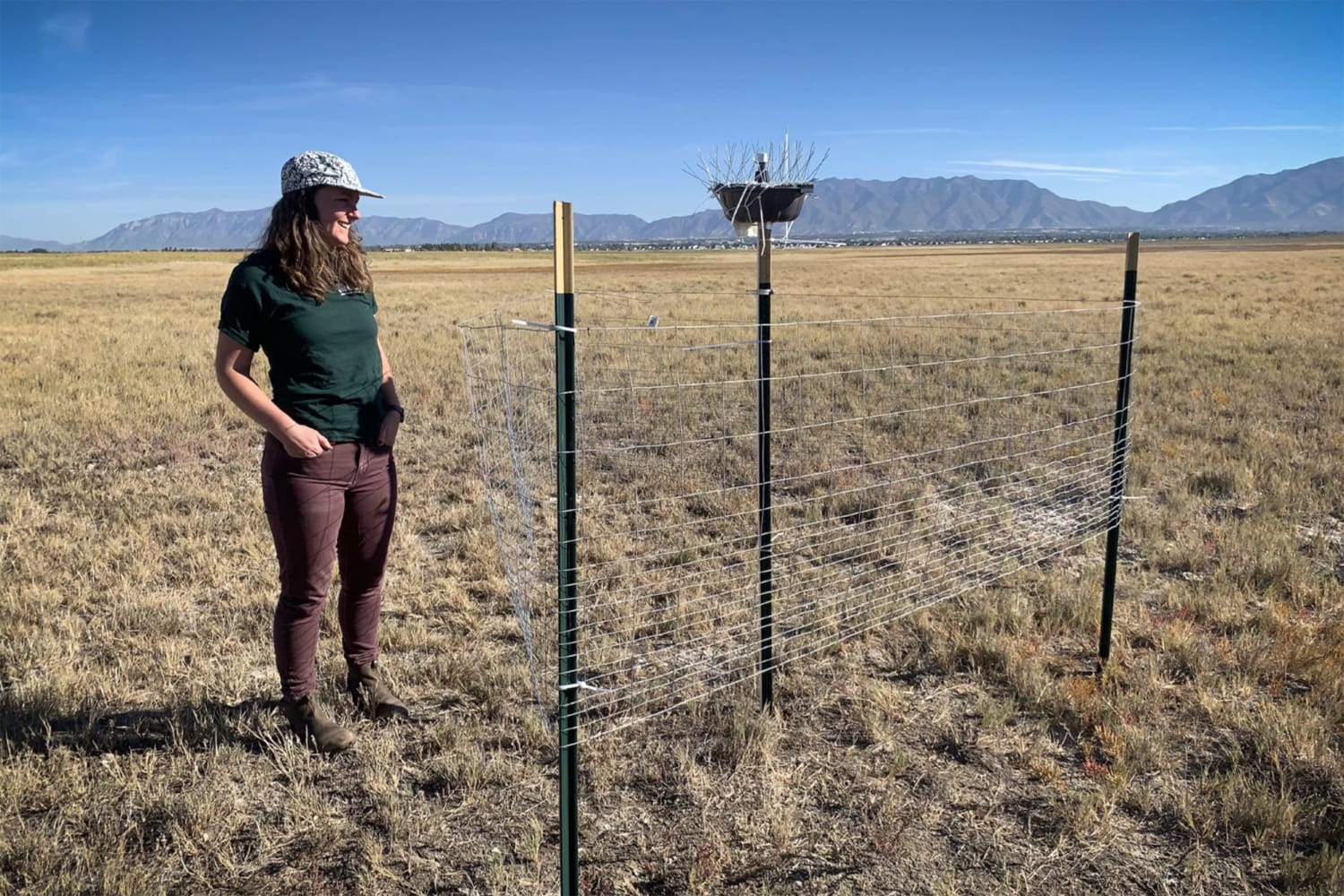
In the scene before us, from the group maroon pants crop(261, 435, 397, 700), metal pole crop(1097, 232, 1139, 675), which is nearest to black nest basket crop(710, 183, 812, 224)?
maroon pants crop(261, 435, 397, 700)

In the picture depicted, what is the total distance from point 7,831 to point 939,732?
11.6 ft

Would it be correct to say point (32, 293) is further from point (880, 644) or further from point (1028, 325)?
point (880, 644)

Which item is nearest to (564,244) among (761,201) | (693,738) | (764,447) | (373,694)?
(761,201)

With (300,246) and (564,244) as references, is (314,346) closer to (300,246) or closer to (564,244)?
(300,246)

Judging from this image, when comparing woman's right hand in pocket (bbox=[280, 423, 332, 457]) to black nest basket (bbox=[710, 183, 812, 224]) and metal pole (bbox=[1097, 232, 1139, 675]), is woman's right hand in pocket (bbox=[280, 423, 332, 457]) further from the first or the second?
metal pole (bbox=[1097, 232, 1139, 675])

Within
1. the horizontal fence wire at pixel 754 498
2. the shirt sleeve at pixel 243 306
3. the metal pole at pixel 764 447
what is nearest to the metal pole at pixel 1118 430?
the horizontal fence wire at pixel 754 498

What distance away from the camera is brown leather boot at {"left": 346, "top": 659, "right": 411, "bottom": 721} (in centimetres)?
386

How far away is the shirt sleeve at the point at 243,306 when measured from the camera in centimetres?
294

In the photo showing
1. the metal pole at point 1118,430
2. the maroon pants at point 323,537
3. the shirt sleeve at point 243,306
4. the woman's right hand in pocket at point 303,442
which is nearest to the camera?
the shirt sleeve at point 243,306

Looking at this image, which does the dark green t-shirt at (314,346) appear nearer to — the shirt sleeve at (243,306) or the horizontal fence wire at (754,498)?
the shirt sleeve at (243,306)

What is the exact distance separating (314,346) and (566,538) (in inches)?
48.4

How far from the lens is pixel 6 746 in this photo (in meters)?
3.55

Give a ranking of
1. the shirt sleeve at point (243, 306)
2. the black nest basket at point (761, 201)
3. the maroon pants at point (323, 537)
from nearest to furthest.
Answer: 1. the shirt sleeve at point (243, 306)
2. the maroon pants at point (323, 537)
3. the black nest basket at point (761, 201)

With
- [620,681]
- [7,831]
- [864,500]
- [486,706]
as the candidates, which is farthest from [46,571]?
[864,500]
